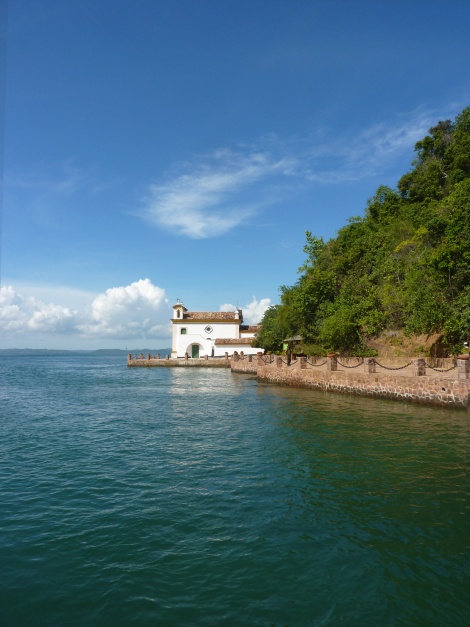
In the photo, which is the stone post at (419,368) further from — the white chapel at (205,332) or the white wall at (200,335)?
the white wall at (200,335)

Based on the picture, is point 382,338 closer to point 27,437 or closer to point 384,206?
point 384,206

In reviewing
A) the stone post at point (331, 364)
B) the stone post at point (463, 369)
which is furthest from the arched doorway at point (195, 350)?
the stone post at point (463, 369)

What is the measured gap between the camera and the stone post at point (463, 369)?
15586 mm

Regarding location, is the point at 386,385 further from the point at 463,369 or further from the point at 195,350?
the point at 195,350

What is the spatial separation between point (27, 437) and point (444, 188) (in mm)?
34625

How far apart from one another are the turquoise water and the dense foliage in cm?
1076

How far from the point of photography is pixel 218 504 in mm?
7277

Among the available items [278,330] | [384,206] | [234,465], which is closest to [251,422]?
[234,465]

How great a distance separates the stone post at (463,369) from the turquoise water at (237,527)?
10.4ft

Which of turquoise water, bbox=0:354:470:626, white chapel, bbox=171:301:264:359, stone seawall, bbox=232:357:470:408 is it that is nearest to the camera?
turquoise water, bbox=0:354:470:626

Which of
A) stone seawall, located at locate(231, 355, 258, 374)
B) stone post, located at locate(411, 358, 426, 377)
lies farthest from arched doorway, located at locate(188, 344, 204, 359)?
stone post, located at locate(411, 358, 426, 377)

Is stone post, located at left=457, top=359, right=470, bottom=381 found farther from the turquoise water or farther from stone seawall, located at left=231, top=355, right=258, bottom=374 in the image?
stone seawall, located at left=231, top=355, right=258, bottom=374

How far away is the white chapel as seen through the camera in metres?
62.2

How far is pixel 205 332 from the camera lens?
209 feet
